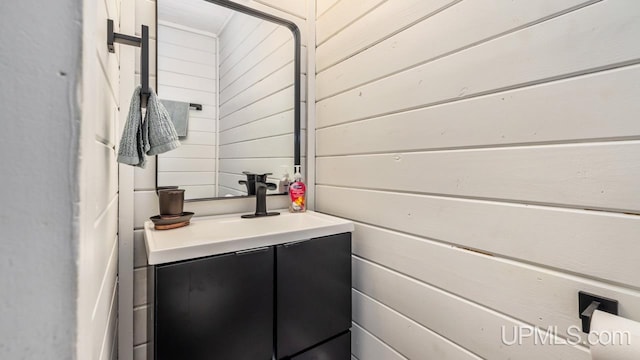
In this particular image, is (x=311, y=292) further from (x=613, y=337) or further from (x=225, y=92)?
(x=225, y=92)

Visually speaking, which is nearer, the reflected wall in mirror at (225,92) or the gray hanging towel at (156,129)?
the gray hanging towel at (156,129)

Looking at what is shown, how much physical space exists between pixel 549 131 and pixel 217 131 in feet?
4.00

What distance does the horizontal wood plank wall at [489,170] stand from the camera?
0.58 metres

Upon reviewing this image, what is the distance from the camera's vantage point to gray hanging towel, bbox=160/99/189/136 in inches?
45.6

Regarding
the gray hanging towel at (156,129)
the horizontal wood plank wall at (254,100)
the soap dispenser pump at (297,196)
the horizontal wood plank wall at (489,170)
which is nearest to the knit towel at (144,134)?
the gray hanging towel at (156,129)

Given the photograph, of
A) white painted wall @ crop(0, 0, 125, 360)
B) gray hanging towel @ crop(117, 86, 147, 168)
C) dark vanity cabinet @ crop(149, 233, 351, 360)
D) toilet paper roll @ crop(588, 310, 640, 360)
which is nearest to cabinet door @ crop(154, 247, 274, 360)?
dark vanity cabinet @ crop(149, 233, 351, 360)

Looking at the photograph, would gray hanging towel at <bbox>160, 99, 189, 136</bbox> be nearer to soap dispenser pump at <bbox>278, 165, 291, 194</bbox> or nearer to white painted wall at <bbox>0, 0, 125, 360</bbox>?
soap dispenser pump at <bbox>278, 165, 291, 194</bbox>

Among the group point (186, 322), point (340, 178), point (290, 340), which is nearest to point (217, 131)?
point (340, 178)

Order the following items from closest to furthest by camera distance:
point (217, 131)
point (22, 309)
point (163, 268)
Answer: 1. point (22, 309)
2. point (163, 268)
3. point (217, 131)

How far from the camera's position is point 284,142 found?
1.48 m

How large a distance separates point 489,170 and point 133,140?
1012 millimetres

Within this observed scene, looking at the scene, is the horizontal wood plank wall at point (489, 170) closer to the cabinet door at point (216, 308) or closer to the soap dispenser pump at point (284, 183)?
the soap dispenser pump at point (284, 183)

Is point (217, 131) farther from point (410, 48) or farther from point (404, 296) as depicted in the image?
point (404, 296)

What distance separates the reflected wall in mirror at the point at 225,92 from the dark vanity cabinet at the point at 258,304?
19.7 inches
